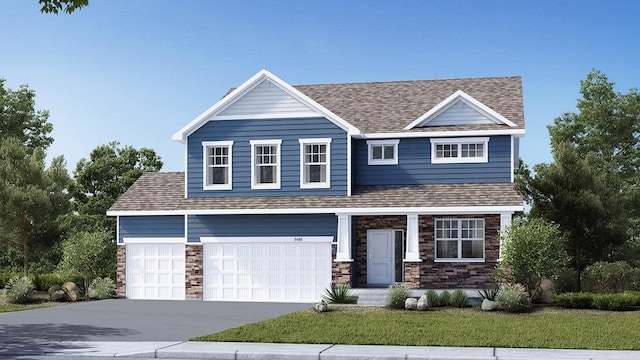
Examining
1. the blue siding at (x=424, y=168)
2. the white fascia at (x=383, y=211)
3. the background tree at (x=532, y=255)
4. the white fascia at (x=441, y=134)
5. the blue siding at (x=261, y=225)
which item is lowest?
the background tree at (x=532, y=255)

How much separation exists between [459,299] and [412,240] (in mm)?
4255

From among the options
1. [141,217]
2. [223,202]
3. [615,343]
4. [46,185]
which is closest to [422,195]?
[223,202]

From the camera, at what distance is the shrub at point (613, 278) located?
2683 centimetres

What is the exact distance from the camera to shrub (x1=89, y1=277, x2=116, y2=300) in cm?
3181

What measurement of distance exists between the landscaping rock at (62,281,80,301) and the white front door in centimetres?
1062

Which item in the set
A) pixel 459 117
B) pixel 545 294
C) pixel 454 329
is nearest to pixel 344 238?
pixel 459 117

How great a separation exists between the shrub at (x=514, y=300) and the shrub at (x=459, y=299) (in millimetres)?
1077

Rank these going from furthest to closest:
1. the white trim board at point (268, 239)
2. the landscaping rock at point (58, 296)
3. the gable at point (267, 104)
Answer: the gable at point (267, 104) < the landscaping rock at point (58, 296) < the white trim board at point (268, 239)

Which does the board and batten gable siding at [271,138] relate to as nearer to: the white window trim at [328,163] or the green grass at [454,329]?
the white window trim at [328,163]

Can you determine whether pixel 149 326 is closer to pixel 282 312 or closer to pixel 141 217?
pixel 282 312

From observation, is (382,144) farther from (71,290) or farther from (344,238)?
(71,290)

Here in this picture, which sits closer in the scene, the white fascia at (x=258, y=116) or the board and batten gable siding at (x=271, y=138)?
the white fascia at (x=258, y=116)

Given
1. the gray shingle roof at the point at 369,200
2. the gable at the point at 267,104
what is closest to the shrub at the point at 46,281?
the gray shingle roof at the point at 369,200

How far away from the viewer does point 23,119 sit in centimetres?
5188
